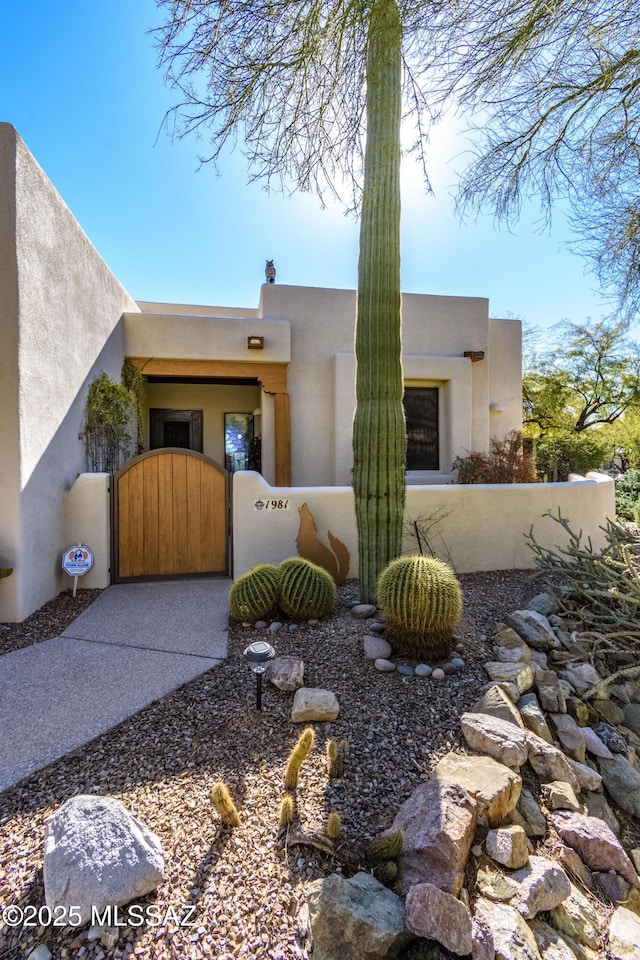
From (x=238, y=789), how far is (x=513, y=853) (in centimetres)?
147

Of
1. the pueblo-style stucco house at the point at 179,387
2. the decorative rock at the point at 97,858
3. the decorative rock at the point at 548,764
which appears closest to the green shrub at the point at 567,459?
the pueblo-style stucco house at the point at 179,387

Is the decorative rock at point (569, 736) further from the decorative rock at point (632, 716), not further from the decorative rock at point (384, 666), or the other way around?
the decorative rock at point (384, 666)

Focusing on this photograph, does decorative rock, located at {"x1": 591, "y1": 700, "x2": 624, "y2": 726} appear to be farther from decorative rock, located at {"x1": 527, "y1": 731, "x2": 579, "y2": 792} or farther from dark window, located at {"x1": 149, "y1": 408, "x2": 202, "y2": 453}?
dark window, located at {"x1": 149, "y1": 408, "x2": 202, "y2": 453}

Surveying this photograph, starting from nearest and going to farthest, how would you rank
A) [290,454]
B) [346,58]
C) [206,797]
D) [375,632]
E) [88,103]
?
[206,797] → [375,632] → [346,58] → [88,103] → [290,454]

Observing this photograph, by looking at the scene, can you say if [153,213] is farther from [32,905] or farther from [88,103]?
[32,905]

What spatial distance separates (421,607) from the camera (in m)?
3.82

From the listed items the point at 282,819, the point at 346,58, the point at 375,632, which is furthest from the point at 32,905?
the point at 346,58

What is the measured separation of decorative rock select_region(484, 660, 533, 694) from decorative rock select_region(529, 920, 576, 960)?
5.88 feet

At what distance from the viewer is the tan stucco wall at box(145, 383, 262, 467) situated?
1189cm

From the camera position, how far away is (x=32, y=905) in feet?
5.99

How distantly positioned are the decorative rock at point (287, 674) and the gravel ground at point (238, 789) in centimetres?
12

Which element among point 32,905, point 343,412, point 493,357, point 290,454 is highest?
point 493,357

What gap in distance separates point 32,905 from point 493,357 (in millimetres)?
12385

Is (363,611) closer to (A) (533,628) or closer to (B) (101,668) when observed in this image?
(A) (533,628)
